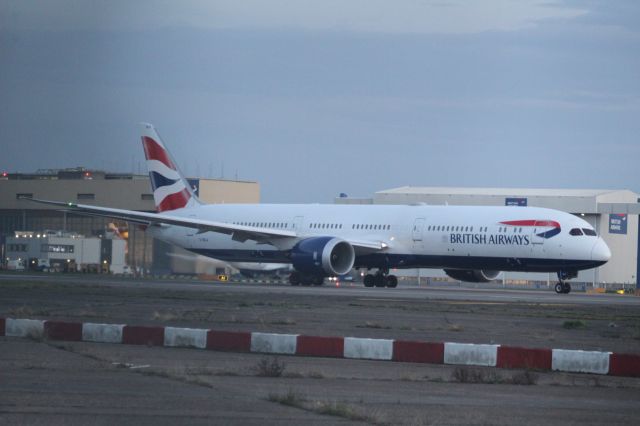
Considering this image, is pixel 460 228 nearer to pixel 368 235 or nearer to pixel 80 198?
pixel 368 235

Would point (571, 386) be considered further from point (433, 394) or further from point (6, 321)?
point (6, 321)

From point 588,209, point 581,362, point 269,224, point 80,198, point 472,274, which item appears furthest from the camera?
point 80,198

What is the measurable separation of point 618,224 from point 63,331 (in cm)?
6087

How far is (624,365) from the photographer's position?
60.3 feet

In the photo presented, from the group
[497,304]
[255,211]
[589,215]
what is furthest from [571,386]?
[589,215]

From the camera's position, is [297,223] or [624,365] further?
[297,223]

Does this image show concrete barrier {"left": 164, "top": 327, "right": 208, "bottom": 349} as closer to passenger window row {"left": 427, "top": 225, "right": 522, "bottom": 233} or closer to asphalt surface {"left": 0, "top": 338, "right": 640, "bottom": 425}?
asphalt surface {"left": 0, "top": 338, "right": 640, "bottom": 425}

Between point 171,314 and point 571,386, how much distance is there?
14.3 metres

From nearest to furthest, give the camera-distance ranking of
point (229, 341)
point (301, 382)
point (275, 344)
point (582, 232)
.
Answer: point (301, 382) → point (275, 344) → point (229, 341) → point (582, 232)

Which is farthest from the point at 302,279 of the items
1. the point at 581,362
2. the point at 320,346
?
the point at 581,362

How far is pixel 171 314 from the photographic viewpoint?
29.0 metres

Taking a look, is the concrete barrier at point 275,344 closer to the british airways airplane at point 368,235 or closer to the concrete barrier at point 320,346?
the concrete barrier at point 320,346

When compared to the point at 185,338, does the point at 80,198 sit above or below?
above

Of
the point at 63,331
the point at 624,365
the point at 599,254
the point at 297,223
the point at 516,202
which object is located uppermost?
the point at 516,202
